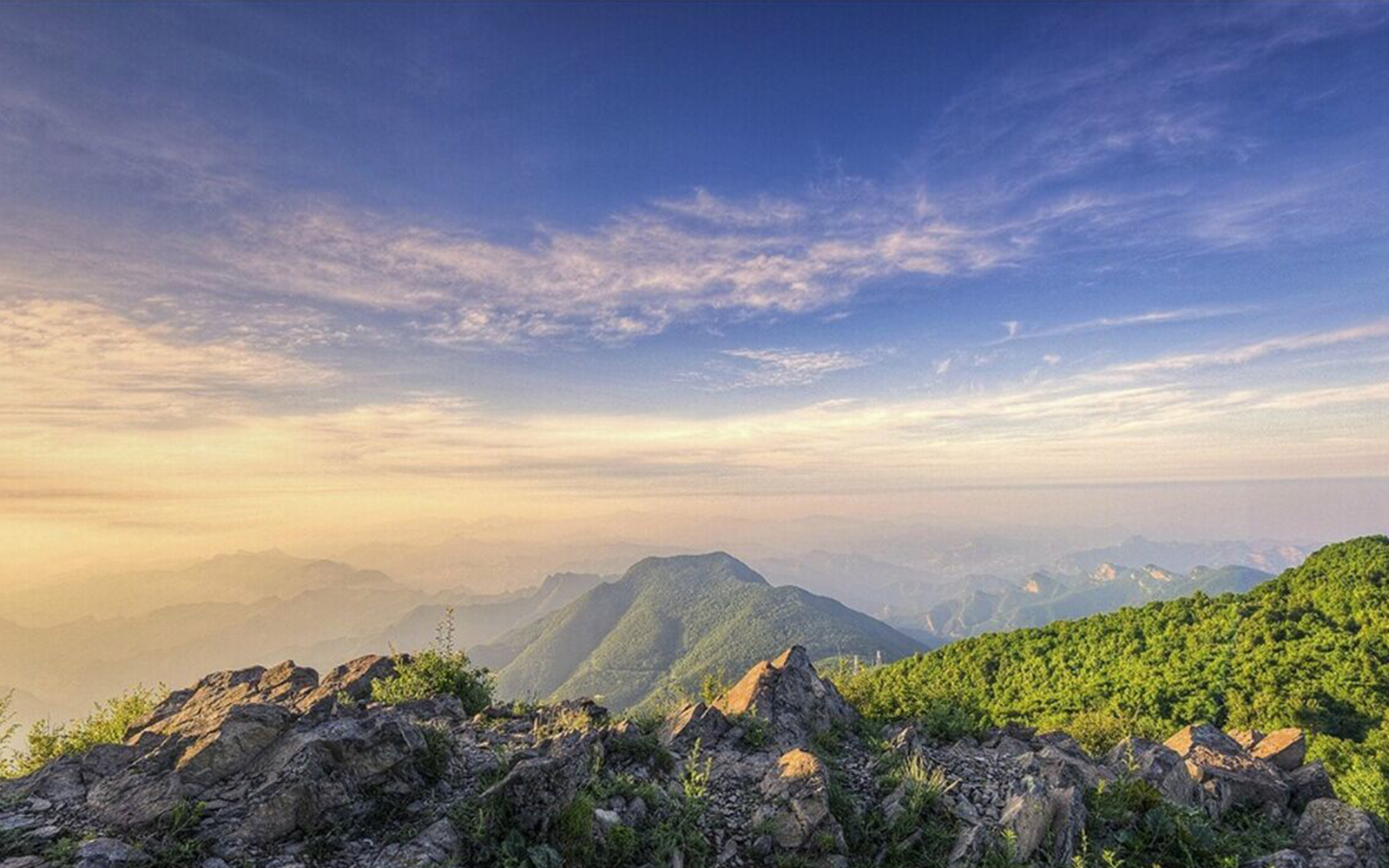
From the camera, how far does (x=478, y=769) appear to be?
37.8 ft

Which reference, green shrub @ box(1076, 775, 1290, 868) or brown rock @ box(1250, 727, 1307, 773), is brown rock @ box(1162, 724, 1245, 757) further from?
green shrub @ box(1076, 775, 1290, 868)

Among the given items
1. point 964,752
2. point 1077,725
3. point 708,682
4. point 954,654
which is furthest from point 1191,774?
point 954,654

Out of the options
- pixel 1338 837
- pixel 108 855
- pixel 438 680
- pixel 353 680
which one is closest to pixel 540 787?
pixel 108 855

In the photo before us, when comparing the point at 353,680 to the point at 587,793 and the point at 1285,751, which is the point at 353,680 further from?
the point at 1285,751

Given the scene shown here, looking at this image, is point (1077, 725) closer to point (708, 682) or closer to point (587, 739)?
point (708, 682)

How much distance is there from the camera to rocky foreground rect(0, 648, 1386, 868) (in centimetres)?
926

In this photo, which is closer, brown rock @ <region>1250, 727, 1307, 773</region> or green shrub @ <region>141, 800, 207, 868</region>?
green shrub @ <region>141, 800, 207, 868</region>

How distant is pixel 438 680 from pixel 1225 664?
155ft

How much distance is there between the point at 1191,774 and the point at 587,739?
14081 mm

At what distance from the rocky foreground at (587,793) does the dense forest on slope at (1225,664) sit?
13389mm

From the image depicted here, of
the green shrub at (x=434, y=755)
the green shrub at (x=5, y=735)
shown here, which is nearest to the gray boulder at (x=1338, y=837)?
the green shrub at (x=434, y=755)

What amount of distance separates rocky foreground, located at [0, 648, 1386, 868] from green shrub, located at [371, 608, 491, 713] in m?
1.02

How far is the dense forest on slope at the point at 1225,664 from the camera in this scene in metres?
32.2

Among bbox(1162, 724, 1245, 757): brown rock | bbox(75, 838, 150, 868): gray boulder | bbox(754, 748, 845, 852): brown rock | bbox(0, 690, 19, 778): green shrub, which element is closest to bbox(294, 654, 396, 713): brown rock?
bbox(0, 690, 19, 778): green shrub
